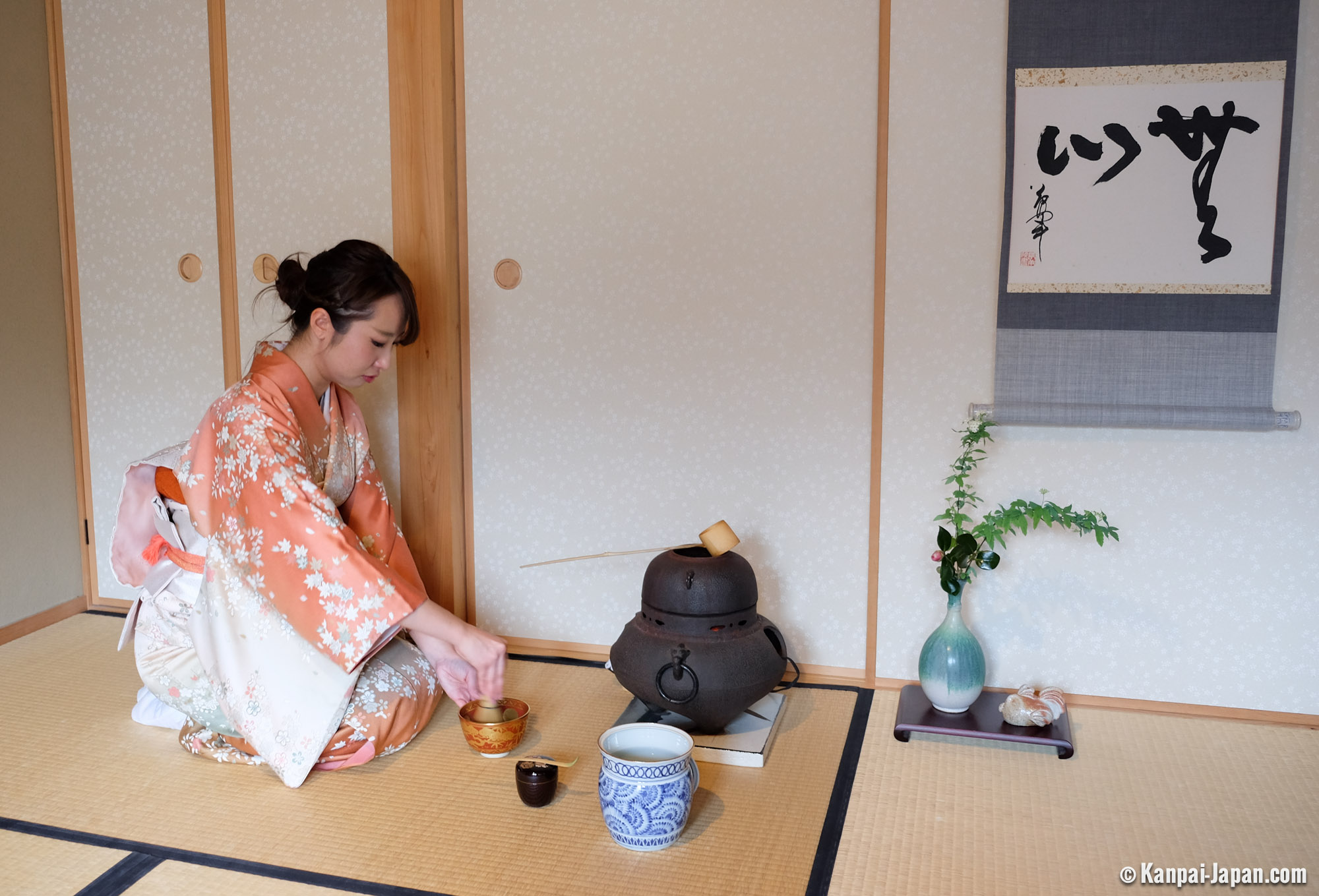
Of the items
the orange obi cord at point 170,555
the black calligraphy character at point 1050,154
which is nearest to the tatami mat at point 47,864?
the orange obi cord at point 170,555

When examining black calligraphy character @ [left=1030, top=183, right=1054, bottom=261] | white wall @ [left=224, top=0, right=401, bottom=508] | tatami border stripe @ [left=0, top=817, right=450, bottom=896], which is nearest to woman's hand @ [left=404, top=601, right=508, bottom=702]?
tatami border stripe @ [left=0, top=817, right=450, bottom=896]

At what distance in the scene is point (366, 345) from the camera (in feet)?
7.80

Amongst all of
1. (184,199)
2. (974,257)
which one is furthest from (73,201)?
(974,257)

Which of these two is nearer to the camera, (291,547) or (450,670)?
(291,547)

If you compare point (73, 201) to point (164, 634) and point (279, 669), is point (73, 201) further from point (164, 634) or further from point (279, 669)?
point (279, 669)

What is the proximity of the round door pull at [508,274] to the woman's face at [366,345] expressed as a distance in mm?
523

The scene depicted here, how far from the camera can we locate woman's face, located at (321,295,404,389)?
2.36m

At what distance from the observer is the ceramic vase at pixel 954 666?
237cm

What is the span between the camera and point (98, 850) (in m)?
1.85

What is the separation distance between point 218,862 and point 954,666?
1.62m

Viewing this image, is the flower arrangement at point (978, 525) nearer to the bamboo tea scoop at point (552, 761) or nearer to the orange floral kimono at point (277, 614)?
the bamboo tea scoop at point (552, 761)

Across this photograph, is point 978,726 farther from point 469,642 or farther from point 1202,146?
point 1202,146

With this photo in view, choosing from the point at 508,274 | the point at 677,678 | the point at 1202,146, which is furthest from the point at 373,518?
the point at 1202,146

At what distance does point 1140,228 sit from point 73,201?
3203mm
